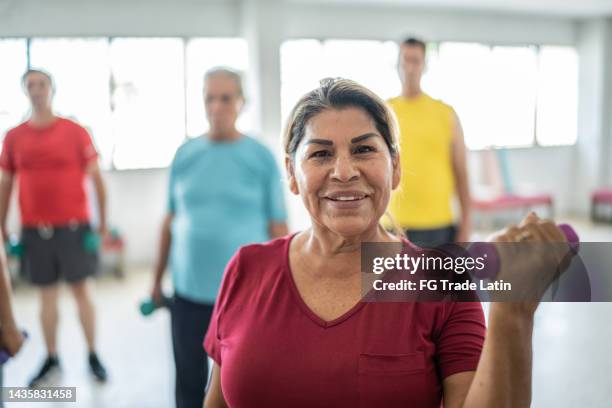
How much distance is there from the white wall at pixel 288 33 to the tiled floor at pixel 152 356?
1473 mm

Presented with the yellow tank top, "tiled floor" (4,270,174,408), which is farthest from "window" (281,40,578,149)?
the yellow tank top

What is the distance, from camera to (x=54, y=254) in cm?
336


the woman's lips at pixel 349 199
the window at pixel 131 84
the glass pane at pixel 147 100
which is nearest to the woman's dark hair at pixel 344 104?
the woman's lips at pixel 349 199

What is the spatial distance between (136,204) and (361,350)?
18.1ft

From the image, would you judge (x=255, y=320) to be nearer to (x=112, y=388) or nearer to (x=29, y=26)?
(x=112, y=388)

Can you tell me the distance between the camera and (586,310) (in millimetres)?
4516

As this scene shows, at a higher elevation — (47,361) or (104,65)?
(104,65)

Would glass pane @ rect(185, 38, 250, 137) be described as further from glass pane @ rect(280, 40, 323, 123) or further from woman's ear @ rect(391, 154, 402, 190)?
woman's ear @ rect(391, 154, 402, 190)

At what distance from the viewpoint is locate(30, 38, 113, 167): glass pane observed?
5680mm

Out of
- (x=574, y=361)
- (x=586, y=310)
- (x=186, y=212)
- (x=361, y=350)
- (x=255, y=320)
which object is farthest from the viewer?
(x=586, y=310)

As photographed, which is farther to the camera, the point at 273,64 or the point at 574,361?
the point at 273,64

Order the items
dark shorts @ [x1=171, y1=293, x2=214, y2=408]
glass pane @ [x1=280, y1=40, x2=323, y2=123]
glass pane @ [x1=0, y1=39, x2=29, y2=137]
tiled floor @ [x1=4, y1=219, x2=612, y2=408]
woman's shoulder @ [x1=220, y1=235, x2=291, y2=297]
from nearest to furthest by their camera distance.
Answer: woman's shoulder @ [x1=220, y1=235, x2=291, y2=297] < dark shorts @ [x1=171, y1=293, x2=214, y2=408] < tiled floor @ [x1=4, y1=219, x2=612, y2=408] < glass pane @ [x1=0, y1=39, x2=29, y2=137] < glass pane @ [x1=280, y1=40, x2=323, y2=123]

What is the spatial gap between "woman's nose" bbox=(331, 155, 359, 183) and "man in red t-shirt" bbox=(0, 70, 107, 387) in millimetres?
2610

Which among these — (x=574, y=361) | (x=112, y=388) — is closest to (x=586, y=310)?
(x=574, y=361)
